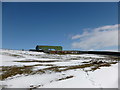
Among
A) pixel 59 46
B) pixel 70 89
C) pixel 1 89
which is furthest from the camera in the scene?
pixel 59 46

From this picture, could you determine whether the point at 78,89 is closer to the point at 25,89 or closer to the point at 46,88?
the point at 46,88

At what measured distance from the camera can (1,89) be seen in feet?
34.7

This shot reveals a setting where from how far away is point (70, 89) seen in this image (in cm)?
992

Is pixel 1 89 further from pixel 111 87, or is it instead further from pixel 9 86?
pixel 111 87

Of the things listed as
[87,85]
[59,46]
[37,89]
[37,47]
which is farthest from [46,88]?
[59,46]

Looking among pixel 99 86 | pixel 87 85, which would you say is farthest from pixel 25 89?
pixel 99 86

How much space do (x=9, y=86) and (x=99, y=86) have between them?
7217mm

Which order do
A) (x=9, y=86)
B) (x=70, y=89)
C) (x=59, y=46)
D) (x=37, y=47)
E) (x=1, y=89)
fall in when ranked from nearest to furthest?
1. (x=70, y=89)
2. (x=1, y=89)
3. (x=9, y=86)
4. (x=37, y=47)
5. (x=59, y=46)

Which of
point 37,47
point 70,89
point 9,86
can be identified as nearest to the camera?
point 70,89

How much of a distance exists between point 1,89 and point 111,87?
27.9ft

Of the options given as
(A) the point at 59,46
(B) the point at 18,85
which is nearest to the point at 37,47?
(A) the point at 59,46

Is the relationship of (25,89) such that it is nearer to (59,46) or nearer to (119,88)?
(119,88)

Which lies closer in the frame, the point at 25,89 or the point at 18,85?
the point at 25,89

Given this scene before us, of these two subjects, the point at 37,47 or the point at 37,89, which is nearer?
the point at 37,89
